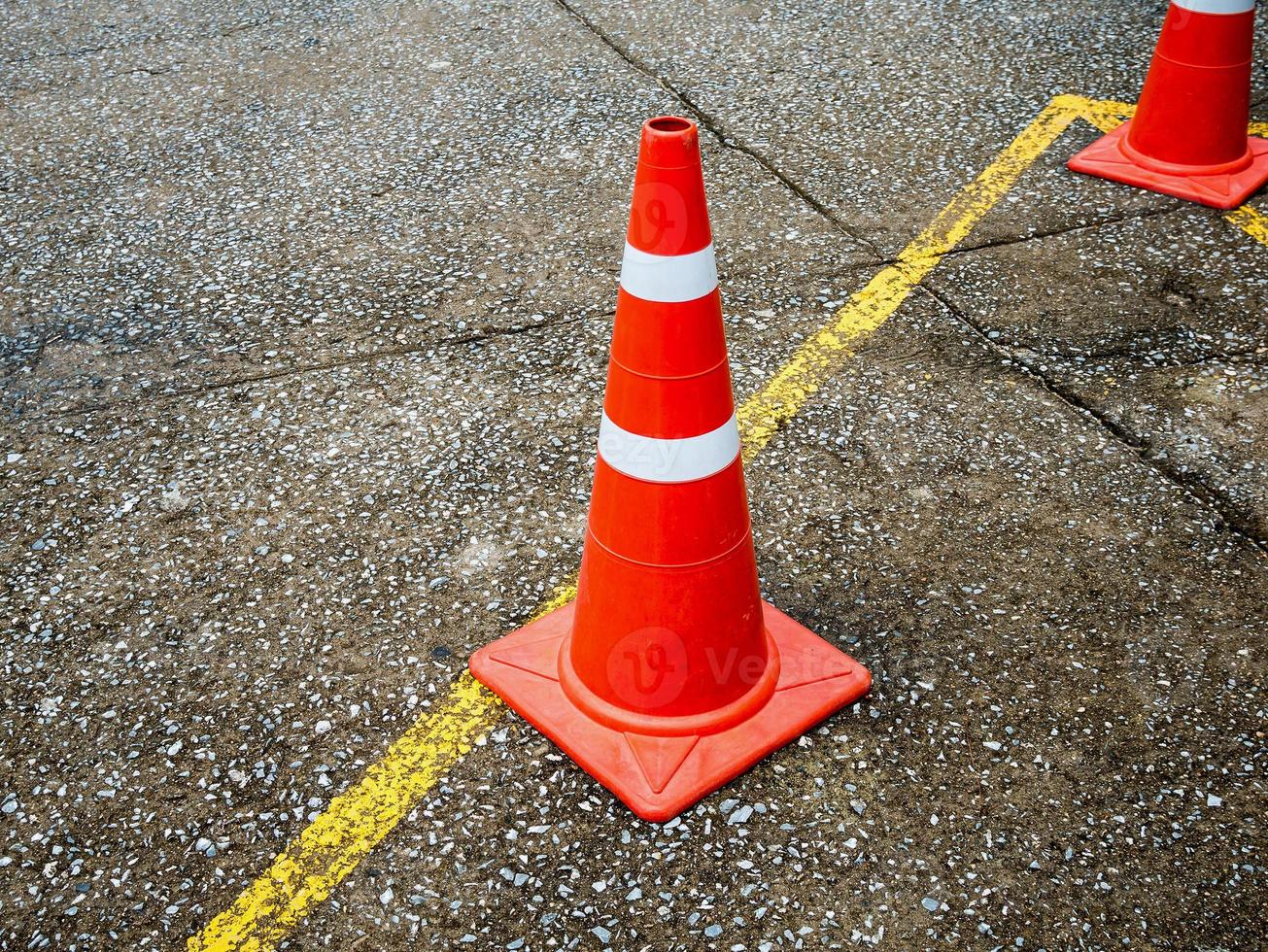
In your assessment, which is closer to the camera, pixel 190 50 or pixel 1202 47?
pixel 1202 47

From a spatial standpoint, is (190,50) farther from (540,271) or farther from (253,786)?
(253,786)

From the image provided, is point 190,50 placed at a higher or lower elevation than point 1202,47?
lower

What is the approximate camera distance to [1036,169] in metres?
5.10

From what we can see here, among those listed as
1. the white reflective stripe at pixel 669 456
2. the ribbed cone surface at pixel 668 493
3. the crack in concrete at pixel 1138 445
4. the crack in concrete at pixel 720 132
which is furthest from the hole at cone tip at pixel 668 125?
the crack in concrete at pixel 720 132

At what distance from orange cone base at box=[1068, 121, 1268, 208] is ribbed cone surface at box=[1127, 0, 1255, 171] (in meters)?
0.07

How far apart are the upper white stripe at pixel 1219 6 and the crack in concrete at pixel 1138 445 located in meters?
1.81

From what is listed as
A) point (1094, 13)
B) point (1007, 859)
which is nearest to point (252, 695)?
point (1007, 859)

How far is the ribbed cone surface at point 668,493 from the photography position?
2305 millimetres

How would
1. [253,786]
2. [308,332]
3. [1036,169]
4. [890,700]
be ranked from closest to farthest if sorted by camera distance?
[253,786] → [890,700] → [308,332] → [1036,169]

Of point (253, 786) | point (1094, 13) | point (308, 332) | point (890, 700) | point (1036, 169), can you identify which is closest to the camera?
point (253, 786)

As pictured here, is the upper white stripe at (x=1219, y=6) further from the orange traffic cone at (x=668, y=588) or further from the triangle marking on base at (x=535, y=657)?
the triangle marking on base at (x=535, y=657)

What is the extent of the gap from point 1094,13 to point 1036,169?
2.28 metres

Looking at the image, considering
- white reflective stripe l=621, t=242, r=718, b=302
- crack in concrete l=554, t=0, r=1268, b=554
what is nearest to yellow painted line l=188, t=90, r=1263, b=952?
crack in concrete l=554, t=0, r=1268, b=554

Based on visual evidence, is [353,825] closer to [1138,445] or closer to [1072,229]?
[1138,445]
